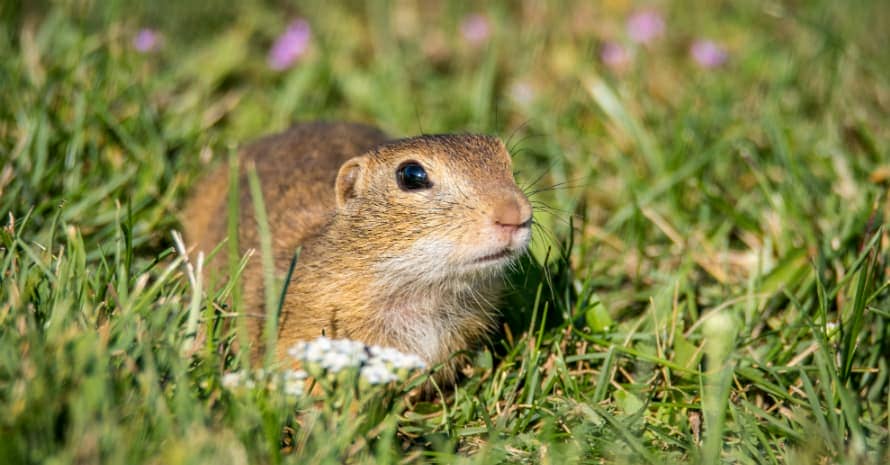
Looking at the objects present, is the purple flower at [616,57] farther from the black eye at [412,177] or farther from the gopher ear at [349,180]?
the black eye at [412,177]

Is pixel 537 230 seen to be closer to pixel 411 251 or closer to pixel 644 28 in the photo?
pixel 411 251

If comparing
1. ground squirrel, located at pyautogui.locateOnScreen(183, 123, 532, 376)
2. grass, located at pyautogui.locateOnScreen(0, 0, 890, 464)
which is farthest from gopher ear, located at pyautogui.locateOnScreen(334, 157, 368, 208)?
grass, located at pyautogui.locateOnScreen(0, 0, 890, 464)

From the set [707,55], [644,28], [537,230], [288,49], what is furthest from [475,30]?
[537,230]

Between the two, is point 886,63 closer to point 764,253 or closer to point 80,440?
point 764,253

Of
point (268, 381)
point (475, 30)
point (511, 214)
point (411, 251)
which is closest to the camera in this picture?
point (268, 381)

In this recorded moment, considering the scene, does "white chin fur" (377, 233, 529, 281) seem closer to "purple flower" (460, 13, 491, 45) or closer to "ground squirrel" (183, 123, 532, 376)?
"ground squirrel" (183, 123, 532, 376)
